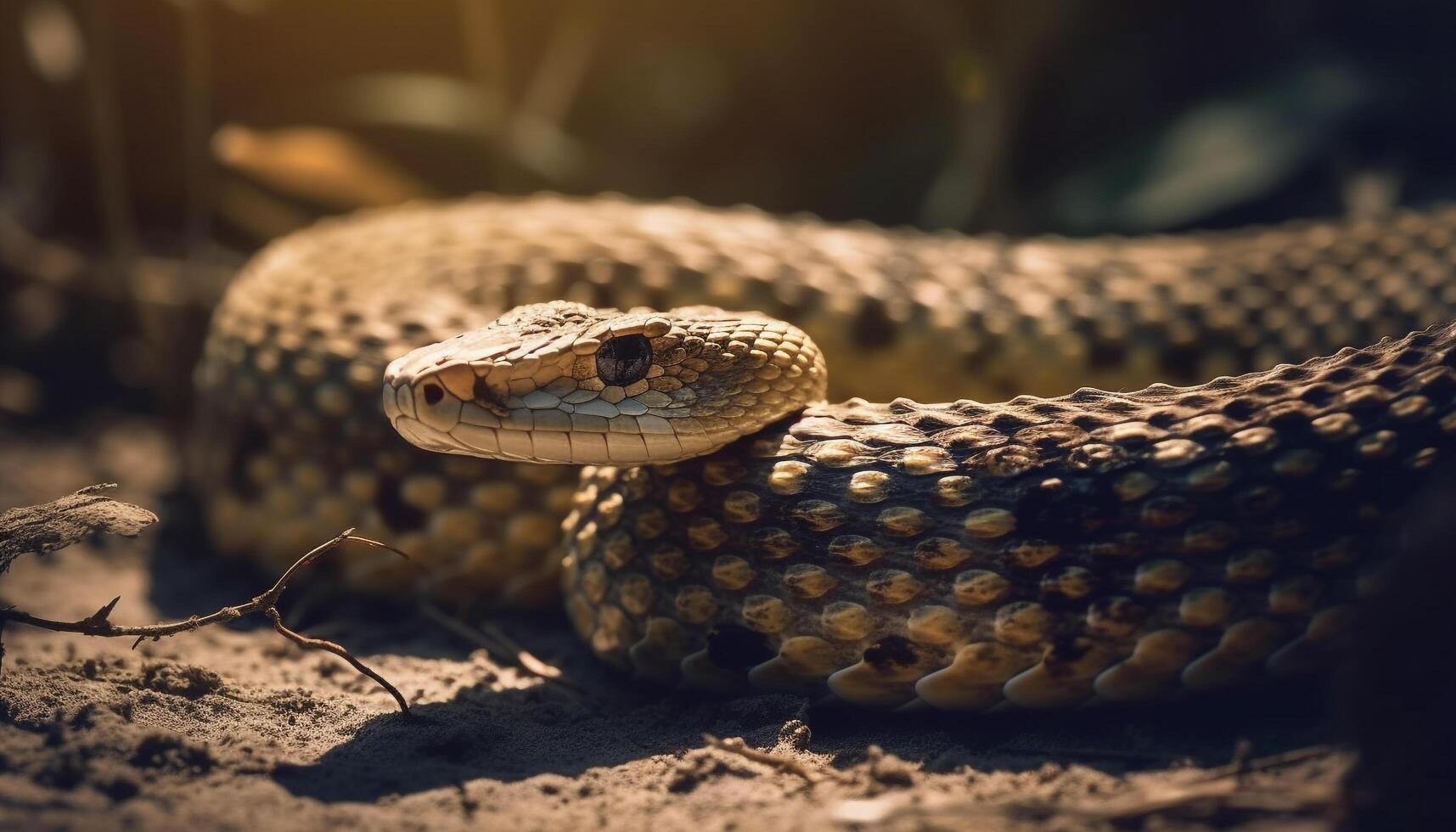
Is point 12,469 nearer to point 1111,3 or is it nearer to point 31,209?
point 31,209

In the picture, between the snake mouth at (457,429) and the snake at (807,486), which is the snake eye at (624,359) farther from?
the snake mouth at (457,429)

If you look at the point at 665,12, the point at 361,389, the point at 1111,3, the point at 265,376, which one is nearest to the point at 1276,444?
the point at 361,389

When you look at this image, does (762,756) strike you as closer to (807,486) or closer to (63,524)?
(807,486)

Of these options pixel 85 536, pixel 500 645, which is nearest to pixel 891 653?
pixel 500 645

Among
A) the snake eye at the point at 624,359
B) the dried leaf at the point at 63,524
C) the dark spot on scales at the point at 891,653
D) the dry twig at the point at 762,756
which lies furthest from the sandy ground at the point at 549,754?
the snake eye at the point at 624,359

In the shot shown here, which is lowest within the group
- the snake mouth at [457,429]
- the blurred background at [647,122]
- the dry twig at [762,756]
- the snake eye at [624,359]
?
the dry twig at [762,756]

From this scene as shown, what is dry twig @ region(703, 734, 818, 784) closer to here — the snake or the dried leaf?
the snake
